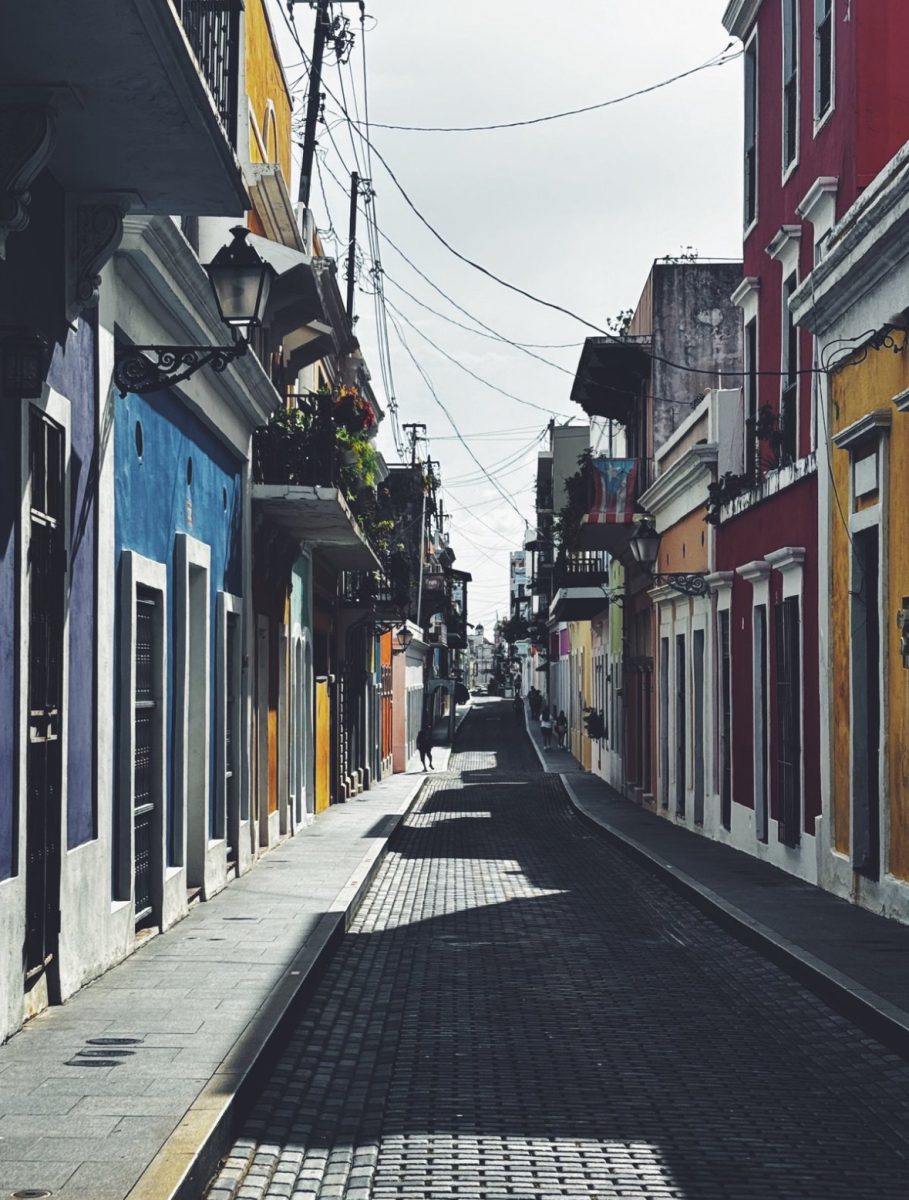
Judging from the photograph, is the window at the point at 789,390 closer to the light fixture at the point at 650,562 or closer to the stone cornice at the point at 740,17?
the stone cornice at the point at 740,17

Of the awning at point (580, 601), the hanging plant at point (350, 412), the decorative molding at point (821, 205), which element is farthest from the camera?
the awning at point (580, 601)

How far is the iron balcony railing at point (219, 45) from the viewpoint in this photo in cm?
792

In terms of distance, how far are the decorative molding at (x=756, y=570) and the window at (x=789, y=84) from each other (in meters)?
3.96

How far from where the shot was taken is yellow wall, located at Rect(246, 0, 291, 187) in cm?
1753

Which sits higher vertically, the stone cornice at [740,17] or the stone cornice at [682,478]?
the stone cornice at [740,17]

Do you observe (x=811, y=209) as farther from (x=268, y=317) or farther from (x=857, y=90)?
(x=268, y=317)

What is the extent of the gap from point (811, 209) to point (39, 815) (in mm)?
10174

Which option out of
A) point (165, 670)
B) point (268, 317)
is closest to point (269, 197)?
point (268, 317)

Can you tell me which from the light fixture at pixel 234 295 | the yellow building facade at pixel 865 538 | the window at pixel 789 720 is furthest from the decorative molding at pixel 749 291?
the light fixture at pixel 234 295

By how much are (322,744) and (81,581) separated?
18.3m

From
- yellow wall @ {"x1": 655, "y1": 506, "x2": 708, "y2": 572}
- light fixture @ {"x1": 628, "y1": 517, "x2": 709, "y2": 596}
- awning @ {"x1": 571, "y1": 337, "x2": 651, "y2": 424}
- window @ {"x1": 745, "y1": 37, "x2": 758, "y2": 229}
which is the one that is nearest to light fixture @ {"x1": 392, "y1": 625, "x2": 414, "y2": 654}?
awning @ {"x1": 571, "y1": 337, "x2": 651, "y2": 424}

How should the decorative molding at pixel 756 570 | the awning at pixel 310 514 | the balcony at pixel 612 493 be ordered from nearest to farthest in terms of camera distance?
the decorative molding at pixel 756 570, the awning at pixel 310 514, the balcony at pixel 612 493

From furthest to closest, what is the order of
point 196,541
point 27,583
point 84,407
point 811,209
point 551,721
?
1. point 551,721
2. point 811,209
3. point 196,541
4. point 84,407
5. point 27,583

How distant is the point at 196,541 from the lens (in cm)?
1299
